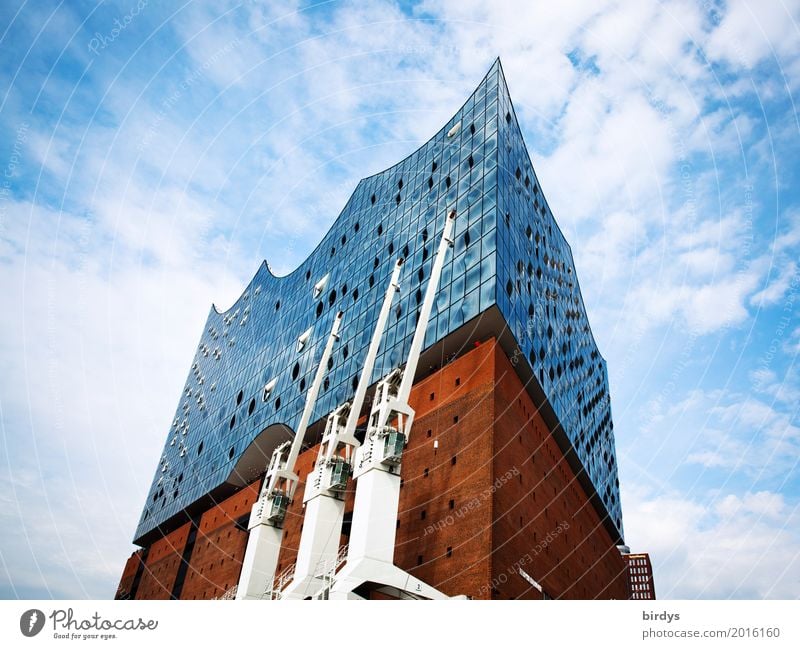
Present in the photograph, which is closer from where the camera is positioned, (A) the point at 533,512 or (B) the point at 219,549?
(A) the point at 533,512

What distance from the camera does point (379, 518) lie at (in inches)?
685

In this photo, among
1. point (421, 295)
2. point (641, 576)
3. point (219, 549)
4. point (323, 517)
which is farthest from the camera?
point (641, 576)

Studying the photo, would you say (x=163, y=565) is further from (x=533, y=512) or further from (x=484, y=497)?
(x=484, y=497)

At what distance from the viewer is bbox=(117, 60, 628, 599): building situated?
781 inches

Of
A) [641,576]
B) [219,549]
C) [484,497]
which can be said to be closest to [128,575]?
[219,549]

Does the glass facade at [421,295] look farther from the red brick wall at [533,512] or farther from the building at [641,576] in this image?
the building at [641,576]

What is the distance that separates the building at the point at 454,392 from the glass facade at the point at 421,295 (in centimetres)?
12

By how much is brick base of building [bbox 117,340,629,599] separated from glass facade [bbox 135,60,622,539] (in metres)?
2.32

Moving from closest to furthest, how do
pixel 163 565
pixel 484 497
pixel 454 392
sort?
pixel 484 497, pixel 454 392, pixel 163 565

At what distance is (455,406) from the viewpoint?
846 inches
